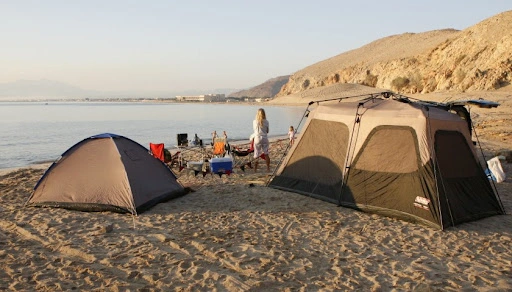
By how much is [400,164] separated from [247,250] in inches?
123

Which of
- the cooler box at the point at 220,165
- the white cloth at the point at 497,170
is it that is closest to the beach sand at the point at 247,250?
the white cloth at the point at 497,170

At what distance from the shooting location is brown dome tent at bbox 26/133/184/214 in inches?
290

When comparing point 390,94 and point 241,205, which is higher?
point 390,94

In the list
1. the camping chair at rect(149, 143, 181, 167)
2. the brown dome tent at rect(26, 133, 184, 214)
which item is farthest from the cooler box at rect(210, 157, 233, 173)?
the brown dome tent at rect(26, 133, 184, 214)

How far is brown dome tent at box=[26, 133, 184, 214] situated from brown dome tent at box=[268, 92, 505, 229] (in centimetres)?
322

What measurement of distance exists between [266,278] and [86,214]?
160 inches

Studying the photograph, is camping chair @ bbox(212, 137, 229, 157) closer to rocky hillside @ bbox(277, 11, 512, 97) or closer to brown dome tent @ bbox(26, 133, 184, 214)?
brown dome tent @ bbox(26, 133, 184, 214)

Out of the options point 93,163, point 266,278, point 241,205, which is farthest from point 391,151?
point 93,163

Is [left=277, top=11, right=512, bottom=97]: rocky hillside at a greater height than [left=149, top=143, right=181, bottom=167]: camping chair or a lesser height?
greater

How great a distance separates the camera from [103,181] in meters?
7.49

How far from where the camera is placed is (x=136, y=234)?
20.4 ft

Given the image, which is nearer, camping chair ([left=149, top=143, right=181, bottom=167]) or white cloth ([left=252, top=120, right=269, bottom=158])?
white cloth ([left=252, top=120, right=269, bottom=158])

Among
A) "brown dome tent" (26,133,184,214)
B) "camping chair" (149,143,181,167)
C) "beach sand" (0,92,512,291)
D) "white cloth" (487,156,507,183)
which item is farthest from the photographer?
"camping chair" (149,143,181,167)

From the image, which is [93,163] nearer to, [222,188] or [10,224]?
[10,224]
